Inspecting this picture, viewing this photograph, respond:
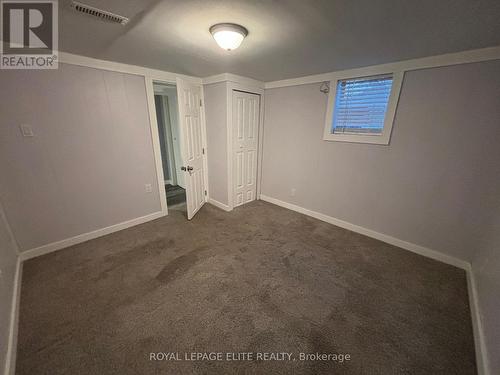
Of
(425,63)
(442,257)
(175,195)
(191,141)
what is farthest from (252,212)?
(425,63)

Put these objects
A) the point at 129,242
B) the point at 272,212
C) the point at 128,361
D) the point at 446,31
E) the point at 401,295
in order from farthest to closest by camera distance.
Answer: the point at 272,212
the point at 129,242
the point at 401,295
the point at 446,31
the point at 128,361

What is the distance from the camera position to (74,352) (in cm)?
125

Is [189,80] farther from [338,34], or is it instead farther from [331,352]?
[331,352]

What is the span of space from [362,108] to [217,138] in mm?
2079

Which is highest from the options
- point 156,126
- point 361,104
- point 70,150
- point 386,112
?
point 361,104

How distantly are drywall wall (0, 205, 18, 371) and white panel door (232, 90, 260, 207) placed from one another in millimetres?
2547

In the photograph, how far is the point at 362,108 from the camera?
247 centimetres

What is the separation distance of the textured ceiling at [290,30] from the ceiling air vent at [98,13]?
5 cm

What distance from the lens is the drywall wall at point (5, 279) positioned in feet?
3.88

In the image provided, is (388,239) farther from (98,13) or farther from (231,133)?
(98,13)

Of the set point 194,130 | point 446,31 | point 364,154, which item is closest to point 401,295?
point 364,154

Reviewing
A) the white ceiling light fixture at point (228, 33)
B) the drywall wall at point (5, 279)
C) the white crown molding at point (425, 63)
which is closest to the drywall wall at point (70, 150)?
the drywall wall at point (5, 279)

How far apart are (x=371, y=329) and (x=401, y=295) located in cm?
54

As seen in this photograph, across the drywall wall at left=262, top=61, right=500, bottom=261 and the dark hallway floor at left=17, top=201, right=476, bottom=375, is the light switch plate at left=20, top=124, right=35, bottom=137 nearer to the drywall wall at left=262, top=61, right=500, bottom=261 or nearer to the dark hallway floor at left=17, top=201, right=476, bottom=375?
the dark hallway floor at left=17, top=201, right=476, bottom=375
